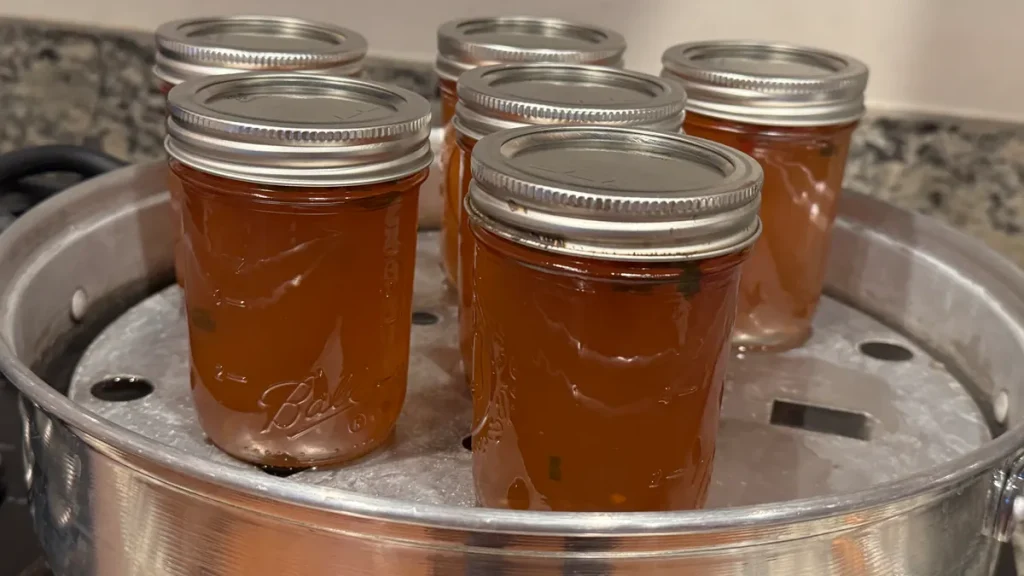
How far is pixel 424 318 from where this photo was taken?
640 mm

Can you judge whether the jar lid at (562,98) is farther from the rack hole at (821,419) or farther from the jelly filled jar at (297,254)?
the rack hole at (821,419)

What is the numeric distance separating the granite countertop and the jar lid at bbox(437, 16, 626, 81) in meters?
0.15

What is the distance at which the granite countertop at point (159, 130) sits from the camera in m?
0.75

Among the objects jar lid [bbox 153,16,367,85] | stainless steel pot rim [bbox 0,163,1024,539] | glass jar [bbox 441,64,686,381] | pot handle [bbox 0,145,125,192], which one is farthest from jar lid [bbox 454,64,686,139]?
pot handle [bbox 0,145,125,192]

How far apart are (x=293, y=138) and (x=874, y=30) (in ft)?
1.65

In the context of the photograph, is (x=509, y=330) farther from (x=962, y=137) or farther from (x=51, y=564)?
(x=962, y=137)

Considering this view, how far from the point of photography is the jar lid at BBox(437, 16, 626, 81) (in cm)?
60

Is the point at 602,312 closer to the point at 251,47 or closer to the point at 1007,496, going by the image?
the point at 1007,496

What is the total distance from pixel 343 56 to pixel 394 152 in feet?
0.61

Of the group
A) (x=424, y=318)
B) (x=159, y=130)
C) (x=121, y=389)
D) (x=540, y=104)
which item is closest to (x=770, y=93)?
(x=540, y=104)

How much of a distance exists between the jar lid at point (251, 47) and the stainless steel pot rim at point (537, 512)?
0.24m

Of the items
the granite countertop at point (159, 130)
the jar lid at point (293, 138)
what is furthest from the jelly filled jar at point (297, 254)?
the granite countertop at point (159, 130)

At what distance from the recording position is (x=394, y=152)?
0.43m

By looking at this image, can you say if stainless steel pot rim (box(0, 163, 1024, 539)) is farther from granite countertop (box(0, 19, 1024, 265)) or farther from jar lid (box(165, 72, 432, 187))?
granite countertop (box(0, 19, 1024, 265))
